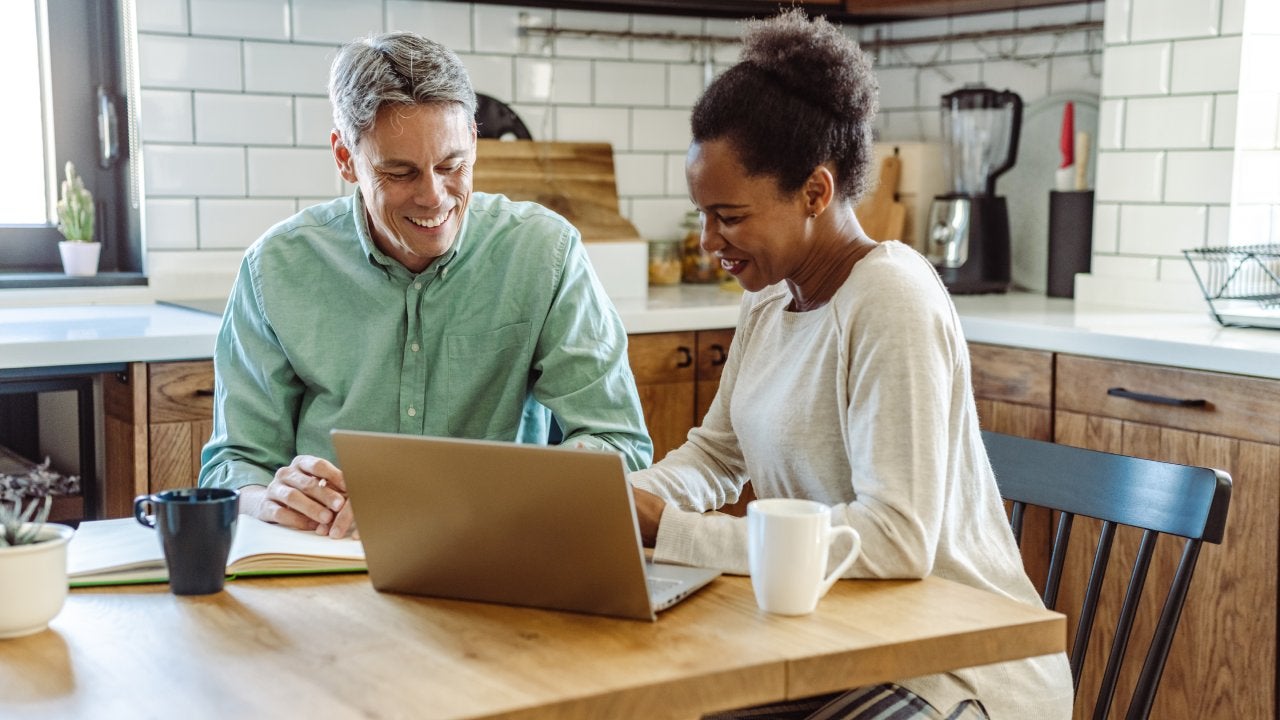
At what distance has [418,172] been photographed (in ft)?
5.81

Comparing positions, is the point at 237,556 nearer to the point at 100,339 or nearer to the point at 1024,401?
the point at 100,339

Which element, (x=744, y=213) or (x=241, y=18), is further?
(x=241, y=18)

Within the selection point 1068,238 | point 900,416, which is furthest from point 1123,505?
point 1068,238

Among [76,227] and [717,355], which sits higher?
[76,227]

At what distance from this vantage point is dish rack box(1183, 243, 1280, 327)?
2.67 m

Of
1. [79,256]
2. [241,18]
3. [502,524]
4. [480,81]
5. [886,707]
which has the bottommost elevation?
[886,707]

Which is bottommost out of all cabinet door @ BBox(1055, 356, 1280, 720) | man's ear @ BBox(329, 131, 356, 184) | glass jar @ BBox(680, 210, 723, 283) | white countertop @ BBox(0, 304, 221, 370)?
cabinet door @ BBox(1055, 356, 1280, 720)

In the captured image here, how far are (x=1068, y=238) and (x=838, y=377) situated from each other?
6.67ft

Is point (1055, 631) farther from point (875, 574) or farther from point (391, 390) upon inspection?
point (391, 390)

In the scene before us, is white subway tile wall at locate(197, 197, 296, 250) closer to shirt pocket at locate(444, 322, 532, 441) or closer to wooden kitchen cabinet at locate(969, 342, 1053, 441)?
shirt pocket at locate(444, 322, 532, 441)

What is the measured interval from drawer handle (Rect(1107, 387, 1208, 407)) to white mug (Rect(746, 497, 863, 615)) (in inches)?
57.3

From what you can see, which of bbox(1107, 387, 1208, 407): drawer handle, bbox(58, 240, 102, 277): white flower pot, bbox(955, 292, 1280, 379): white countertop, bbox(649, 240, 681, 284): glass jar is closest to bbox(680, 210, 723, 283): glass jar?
bbox(649, 240, 681, 284): glass jar

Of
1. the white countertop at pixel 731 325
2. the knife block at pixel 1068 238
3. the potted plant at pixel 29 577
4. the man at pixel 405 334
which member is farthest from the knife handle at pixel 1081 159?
the potted plant at pixel 29 577

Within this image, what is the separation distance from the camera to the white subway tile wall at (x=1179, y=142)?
2846mm
